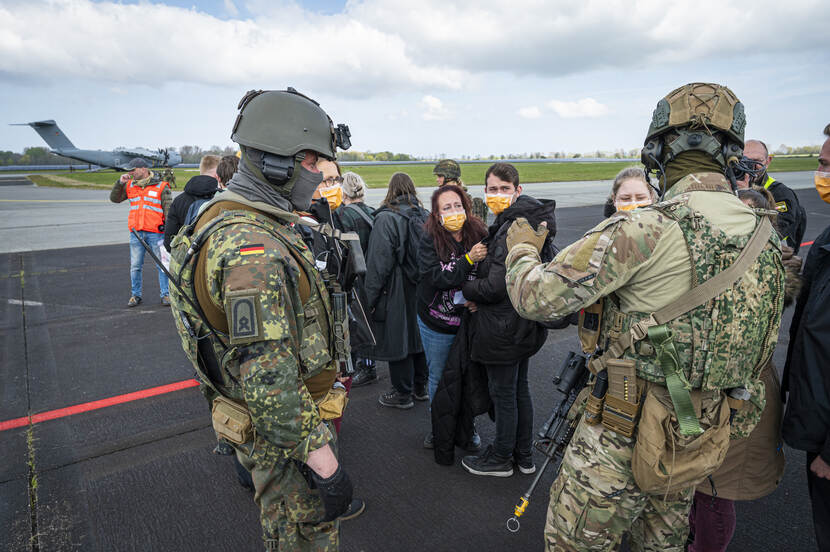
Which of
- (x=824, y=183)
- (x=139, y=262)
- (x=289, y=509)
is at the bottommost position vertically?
(x=289, y=509)

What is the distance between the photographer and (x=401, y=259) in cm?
400

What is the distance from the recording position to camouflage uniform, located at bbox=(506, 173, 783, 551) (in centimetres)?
169

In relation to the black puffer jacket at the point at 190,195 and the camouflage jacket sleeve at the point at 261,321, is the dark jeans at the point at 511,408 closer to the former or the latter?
the camouflage jacket sleeve at the point at 261,321

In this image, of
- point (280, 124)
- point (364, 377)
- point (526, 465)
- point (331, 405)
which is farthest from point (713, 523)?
point (364, 377)

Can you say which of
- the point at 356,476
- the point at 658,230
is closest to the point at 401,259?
the point at 356,476

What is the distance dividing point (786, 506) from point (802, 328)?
5.53 feet

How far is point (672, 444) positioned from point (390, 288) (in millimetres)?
2658

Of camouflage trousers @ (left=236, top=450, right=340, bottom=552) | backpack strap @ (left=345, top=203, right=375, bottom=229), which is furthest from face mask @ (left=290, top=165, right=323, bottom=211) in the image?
backpack strap @ (left=345, top=203, right=375, bottom=229)

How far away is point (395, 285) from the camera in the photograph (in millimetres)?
4070

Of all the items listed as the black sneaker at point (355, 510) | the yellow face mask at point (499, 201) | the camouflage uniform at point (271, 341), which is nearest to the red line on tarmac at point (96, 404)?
the black sneaker at point (355, 510)

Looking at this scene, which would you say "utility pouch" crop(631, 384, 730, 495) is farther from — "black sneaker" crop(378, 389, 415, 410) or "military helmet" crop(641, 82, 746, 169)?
"black sneaker" crop(378, 389, 415, 410)

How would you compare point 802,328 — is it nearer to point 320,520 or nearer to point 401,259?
point 320,520

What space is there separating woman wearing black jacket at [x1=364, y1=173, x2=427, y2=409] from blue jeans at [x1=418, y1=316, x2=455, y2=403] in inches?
18.5

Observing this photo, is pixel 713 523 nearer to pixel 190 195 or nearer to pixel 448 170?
pixel 448 170
